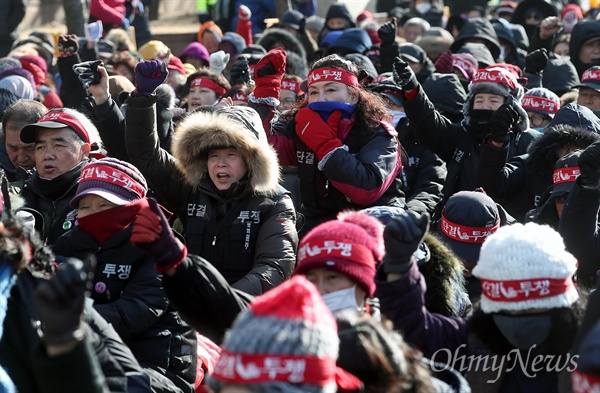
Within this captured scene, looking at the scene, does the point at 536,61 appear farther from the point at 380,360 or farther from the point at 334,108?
the point at 380,360

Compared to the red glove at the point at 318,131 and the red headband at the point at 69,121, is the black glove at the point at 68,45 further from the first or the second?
the red glove at the point at 318,131

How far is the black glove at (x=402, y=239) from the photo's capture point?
3.96 metres

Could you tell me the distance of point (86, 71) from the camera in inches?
276

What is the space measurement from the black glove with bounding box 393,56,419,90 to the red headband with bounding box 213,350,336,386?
428cm

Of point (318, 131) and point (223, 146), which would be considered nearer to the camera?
point (223, 146)

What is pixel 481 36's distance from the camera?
12.0 m

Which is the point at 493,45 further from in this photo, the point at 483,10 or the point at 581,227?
the point at 581,227

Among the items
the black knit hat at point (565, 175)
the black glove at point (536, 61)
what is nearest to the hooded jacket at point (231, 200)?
the black knit hat at point (565, 175)

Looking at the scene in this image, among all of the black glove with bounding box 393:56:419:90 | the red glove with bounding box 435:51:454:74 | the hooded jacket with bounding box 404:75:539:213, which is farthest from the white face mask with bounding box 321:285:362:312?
the red glove with bounding box 435:51:454:74

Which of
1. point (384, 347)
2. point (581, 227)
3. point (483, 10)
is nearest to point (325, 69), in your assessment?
point (581, 227)

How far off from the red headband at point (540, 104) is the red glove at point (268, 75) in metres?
2.21

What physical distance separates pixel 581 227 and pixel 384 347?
7.53ft

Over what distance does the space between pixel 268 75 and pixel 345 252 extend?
3.64m

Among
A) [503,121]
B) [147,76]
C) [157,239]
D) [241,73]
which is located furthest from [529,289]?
[241,73]
